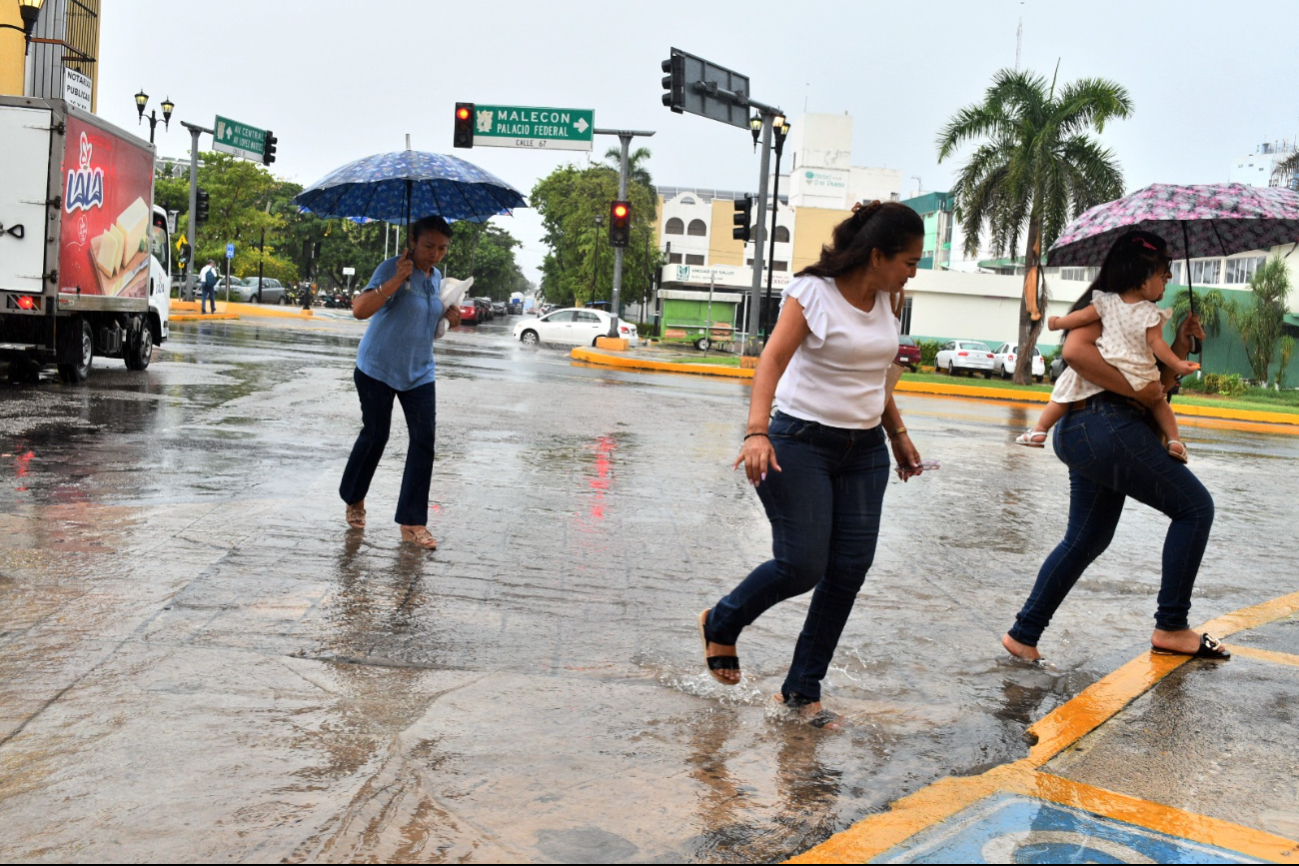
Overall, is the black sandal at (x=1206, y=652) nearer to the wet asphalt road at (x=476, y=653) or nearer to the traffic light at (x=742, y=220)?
the wet asphalt road at (x=476, y=653)

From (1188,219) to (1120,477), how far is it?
3.99 feet

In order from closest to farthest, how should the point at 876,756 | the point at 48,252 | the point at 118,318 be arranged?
the point at 876,756 < the point at 48,252 < the point at 118,318

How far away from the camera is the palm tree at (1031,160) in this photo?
32344mm

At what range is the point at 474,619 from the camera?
5211 millimetres

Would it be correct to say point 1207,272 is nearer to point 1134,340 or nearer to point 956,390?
point 956,390

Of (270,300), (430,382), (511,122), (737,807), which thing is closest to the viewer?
(737,807)

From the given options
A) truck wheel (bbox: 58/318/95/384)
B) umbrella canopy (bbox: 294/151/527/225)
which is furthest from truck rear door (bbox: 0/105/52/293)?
umbrella canopy (bbox: 294/151/527/225)

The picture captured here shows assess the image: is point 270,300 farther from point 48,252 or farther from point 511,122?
point 48,252

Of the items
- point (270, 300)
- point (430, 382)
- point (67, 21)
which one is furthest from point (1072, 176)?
point (270, 300)

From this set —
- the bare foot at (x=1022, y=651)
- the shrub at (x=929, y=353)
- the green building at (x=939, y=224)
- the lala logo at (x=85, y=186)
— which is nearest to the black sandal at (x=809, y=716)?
the bare foot at (x=1022, y=651)

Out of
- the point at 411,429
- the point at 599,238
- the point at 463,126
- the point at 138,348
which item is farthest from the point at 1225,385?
the point at 599,238

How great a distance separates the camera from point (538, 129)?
31.4 metres

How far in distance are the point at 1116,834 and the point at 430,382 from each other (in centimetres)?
430

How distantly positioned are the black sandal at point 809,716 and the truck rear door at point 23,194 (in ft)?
40.2
